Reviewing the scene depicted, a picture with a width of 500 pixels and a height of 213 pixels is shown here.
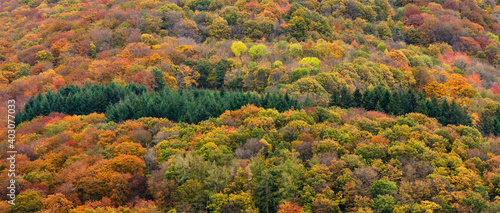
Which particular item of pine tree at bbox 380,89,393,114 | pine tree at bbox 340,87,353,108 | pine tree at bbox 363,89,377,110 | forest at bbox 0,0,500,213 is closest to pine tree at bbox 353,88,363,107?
forest at bbox 0,0,500,213

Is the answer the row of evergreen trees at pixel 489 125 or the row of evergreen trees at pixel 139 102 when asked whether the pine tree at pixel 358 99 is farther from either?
the row of evergreen trees at pixel 489 125

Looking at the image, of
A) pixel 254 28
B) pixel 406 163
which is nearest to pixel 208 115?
pixel 406 163

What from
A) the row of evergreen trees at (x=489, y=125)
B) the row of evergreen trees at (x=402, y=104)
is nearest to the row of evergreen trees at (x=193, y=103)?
the row of evergreen trees at (x=402, y=104)

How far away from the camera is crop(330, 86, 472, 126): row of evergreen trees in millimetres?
72062

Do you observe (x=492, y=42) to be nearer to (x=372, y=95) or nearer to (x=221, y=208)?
(x=372, y=95)

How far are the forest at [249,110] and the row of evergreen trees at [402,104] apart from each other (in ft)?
0.86

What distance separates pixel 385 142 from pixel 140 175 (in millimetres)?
32725

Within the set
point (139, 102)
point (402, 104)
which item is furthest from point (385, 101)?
point (139, 102)

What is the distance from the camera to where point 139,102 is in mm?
75625

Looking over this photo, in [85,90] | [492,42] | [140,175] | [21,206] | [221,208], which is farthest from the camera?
[492,42]

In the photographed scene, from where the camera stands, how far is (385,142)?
196ft

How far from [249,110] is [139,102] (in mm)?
19722

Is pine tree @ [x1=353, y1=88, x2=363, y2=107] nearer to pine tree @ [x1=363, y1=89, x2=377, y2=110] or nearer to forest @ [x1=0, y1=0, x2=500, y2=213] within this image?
forest @ [x1=0, y1=0, x2=500, y2=213]

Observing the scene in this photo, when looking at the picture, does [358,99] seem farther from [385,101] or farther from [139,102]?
[139,102]
